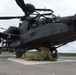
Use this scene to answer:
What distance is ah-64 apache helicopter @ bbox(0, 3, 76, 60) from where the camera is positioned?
16.3 metres

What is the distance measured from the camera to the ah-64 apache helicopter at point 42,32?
16.3 meters

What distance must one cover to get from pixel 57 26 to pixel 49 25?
801mm

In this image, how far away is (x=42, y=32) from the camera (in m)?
17.6

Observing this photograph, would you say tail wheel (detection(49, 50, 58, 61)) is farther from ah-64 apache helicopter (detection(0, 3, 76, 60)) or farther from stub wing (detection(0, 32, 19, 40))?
stub wing (detection(0, 32, 19, 40))

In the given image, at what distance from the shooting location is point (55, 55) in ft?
64.1

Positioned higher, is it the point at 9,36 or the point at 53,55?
the point at 9,36

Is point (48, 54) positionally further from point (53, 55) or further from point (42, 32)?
point (42, 32)

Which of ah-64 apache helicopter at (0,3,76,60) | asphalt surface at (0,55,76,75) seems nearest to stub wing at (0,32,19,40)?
ah-64 apache helicopter at (0,3,76,60)

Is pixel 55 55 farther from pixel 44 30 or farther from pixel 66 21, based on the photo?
pixel 66 21

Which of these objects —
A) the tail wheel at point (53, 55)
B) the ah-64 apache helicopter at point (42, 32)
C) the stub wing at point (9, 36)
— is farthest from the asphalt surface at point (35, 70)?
the stub wing at point (9, 36)

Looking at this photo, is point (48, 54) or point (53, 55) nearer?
point (48, 54)

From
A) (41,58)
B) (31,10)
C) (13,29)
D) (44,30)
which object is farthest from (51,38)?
(13,29)

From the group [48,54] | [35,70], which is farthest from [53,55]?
[35,70]

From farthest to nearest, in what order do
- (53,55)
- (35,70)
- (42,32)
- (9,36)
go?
(9,36) < (53,55) < (42,32) < (35,70)
